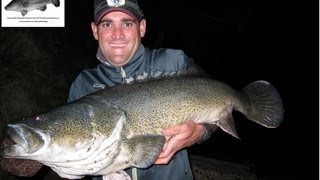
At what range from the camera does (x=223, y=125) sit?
297 cm

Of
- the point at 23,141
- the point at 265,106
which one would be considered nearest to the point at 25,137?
the point at 23,141

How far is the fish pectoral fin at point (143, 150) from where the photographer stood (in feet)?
8.14

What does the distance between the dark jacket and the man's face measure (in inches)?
4.3

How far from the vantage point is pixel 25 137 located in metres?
2.15

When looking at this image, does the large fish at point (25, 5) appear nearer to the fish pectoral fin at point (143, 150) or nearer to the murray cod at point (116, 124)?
the murray cod at point (116, 124)

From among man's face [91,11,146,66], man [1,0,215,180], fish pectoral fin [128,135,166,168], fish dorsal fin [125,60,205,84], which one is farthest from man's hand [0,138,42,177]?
man's face [91,11,146,66]

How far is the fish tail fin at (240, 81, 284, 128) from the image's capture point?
3.23 metres

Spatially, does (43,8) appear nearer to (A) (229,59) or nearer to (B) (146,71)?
(B) (146,71)

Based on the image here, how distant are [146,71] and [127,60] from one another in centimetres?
22

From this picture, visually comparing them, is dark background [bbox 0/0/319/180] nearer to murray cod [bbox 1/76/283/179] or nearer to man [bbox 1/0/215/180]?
man [bbox 1/0/215/180]

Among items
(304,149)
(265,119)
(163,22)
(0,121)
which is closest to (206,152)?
(304,149)

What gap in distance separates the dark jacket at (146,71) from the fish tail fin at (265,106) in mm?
760

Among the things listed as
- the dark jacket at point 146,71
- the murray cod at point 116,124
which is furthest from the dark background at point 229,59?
the murray cod at point 116,124

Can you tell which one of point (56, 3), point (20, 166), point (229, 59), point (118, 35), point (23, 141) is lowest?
point (229, 59)
